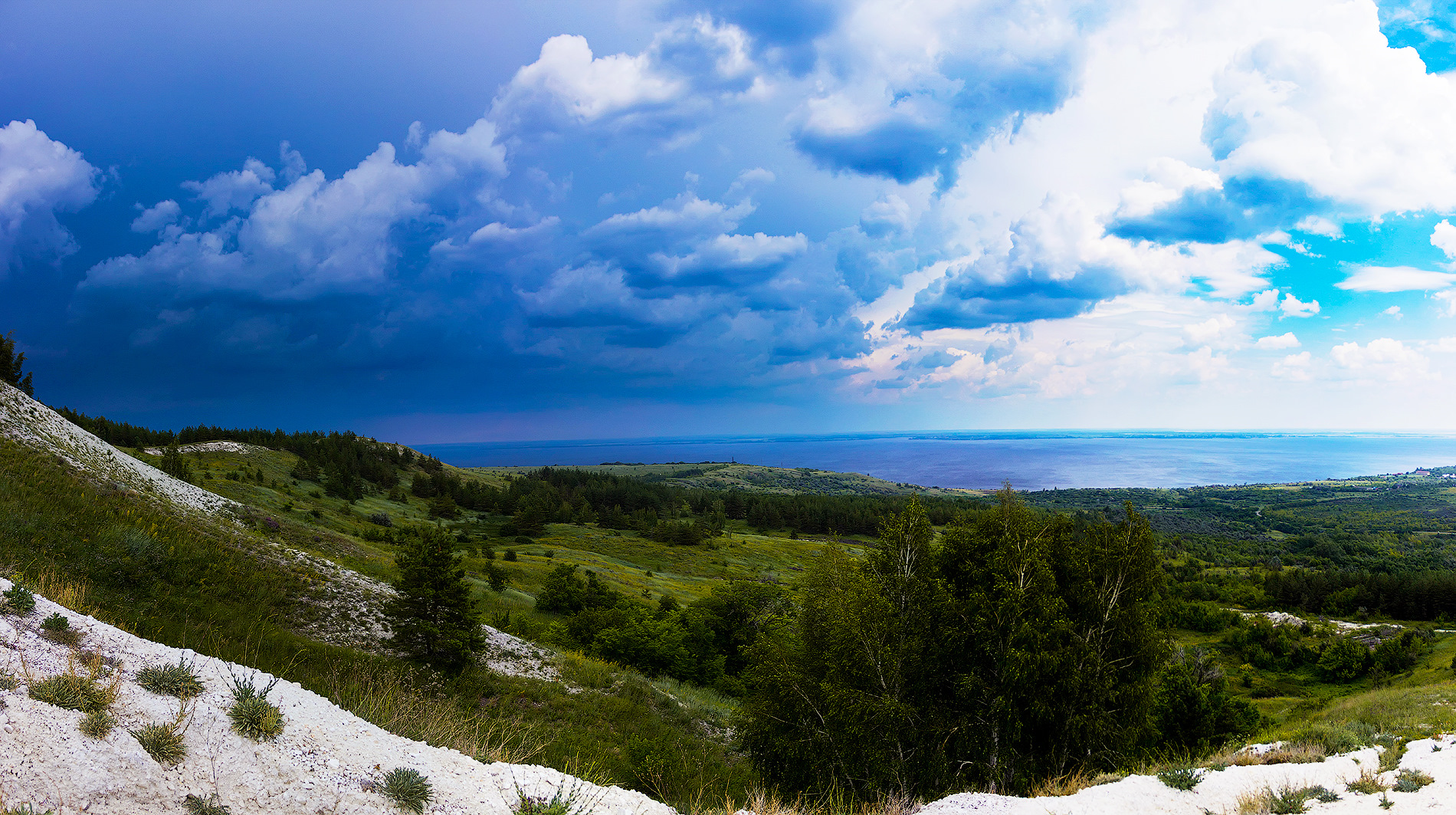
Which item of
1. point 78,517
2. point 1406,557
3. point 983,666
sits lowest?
point 1406,557

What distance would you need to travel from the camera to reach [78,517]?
16.3 meters

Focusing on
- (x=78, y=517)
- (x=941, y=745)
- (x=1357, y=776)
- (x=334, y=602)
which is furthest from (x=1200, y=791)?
Result: (x=78, y=517)

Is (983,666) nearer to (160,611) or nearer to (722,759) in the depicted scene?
(722,759)

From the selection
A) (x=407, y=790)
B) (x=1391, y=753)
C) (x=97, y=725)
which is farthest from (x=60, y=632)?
(x=1391, y=753)

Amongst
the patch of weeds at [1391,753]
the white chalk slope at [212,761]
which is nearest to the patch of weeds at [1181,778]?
the patch of weeds at [1391,753]

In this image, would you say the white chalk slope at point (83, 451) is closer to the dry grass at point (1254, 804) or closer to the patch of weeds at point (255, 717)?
the patch of weeds at point (255, 717)

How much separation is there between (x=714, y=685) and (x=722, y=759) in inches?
609

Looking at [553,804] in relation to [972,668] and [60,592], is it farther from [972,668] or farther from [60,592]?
[972,668]

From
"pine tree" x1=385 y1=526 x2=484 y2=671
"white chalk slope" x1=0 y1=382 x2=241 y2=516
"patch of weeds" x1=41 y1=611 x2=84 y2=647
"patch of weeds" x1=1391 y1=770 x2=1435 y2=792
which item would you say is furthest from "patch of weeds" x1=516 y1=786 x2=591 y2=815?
"white chalk slope" x1=0 y1=382 x2=241 y2=516

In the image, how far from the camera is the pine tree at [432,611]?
19.8m

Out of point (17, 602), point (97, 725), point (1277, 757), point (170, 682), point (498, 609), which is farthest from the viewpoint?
point (498, 609)

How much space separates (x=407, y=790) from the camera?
6.30m

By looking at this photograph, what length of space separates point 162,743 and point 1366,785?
16.3 metres

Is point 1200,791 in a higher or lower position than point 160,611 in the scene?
lower
